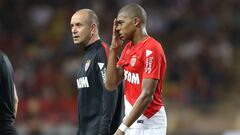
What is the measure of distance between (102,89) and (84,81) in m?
0.20

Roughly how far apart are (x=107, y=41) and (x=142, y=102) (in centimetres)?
865

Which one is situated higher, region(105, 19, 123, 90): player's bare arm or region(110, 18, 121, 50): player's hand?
region(110, 18, 121, 50): player's hand

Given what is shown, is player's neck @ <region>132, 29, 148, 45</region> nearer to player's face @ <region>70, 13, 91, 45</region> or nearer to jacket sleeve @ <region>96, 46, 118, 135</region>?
jacket sleeve @ <region>96, 46, 118, 135</region>

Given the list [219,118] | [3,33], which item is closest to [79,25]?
[219,118]

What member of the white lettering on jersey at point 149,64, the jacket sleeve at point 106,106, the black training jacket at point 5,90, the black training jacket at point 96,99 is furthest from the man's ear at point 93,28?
the white lettering on jersey at point 149,64

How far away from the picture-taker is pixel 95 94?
7.11 meters

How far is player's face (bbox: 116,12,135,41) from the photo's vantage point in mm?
6602

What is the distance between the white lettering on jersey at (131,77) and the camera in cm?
656

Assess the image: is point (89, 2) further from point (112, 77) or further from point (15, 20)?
point (112, 77)

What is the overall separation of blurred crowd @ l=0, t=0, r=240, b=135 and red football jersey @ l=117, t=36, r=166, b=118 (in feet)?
20.4

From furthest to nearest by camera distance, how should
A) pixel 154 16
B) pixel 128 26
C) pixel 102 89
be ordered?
pixel 154 16 < pixel 102 89 < pixel 128 26

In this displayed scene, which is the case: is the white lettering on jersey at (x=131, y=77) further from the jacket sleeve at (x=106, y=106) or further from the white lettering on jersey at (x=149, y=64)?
the jacket sleeve at (x=106, y=106)

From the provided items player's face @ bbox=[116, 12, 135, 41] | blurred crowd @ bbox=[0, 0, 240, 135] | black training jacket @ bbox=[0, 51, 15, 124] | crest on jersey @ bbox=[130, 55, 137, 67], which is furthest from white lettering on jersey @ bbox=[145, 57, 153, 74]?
blurred crowd @ bbox=[0, 0, 240, 135]

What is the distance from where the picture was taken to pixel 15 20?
631 inches
